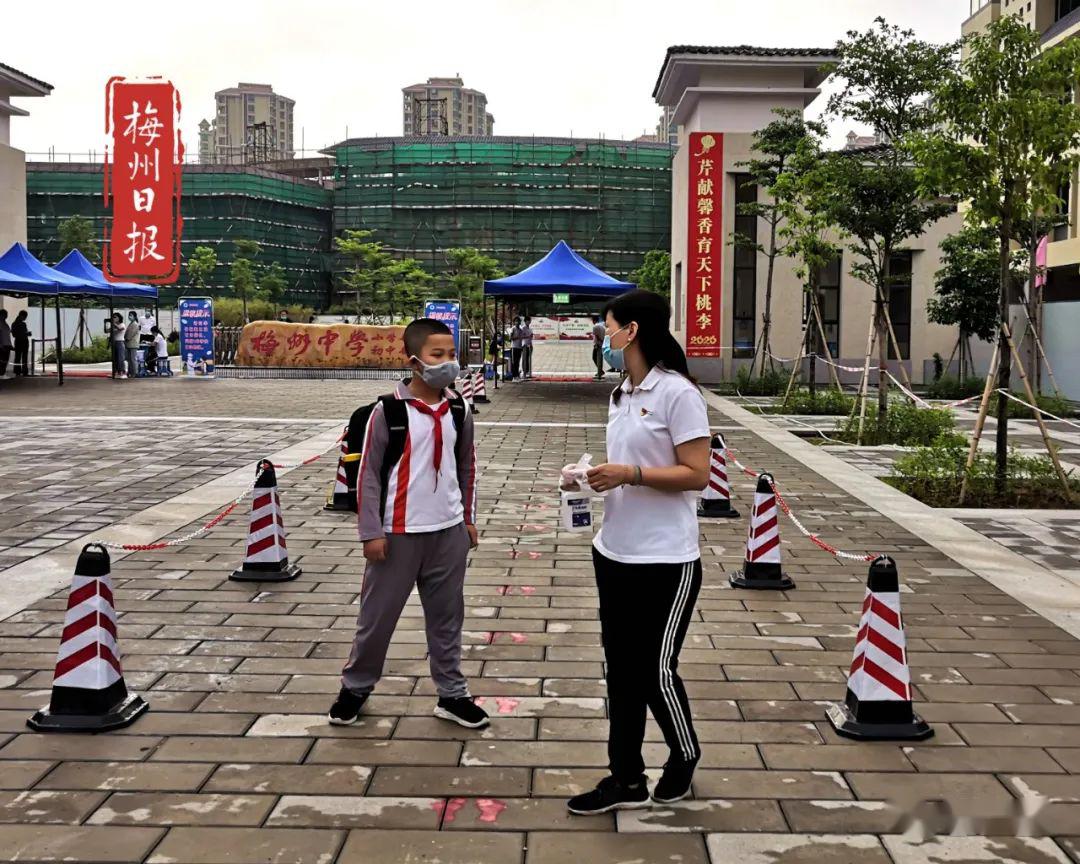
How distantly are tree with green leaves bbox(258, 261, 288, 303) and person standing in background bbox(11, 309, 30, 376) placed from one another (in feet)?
127

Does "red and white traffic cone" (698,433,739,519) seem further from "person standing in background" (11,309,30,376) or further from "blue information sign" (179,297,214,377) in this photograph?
"blue information sign" (179,297,214,377)

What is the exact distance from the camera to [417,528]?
4.43 m

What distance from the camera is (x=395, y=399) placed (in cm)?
445

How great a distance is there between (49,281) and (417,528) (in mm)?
24139

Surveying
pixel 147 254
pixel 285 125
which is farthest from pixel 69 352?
pixel 285 125

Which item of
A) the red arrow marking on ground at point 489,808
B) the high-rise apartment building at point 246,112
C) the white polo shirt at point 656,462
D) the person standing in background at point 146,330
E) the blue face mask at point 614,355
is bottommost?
the red arrow marking on ground at point 489,808

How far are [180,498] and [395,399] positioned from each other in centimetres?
634

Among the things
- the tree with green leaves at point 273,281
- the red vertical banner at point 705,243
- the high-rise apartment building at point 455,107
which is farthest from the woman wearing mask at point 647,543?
the high-rise apartment building at point 455,107

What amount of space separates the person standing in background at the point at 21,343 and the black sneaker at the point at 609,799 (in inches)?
1153

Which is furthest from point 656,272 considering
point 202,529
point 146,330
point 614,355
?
point 614,355

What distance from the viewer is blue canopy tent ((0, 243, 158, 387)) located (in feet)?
81.6

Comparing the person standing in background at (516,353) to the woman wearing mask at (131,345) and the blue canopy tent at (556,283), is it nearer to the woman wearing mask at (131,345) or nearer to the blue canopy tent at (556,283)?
the blue canopy tent at (556,283)

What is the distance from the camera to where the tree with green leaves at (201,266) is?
67.8m

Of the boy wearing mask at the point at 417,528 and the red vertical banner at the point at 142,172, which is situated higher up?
the red vertical banner at the point at 142,172
